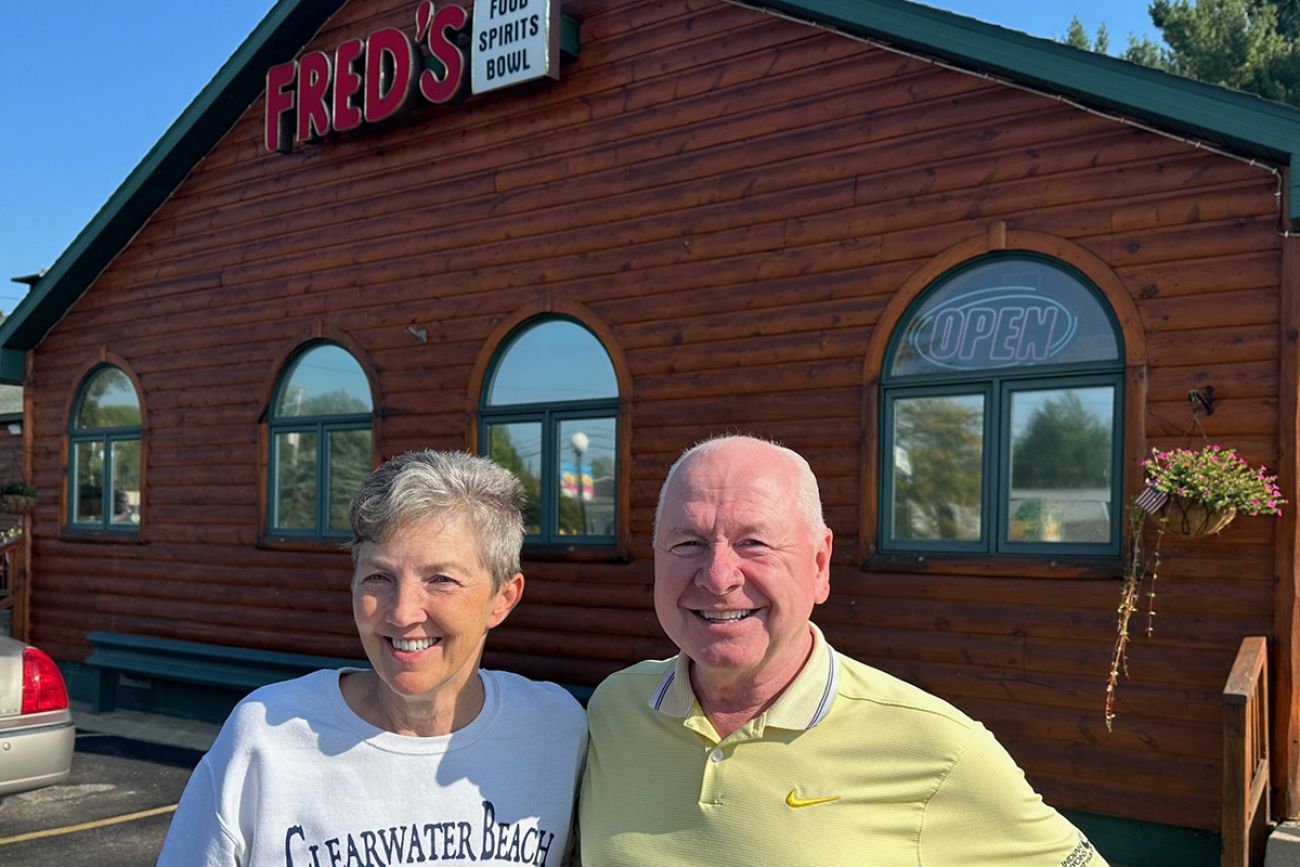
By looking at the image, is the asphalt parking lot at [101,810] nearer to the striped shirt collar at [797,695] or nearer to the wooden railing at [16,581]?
the wooden railing at [16,581]

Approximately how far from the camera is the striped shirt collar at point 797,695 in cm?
236

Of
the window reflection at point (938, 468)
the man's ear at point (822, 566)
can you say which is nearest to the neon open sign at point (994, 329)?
the window reflection at point (938, 468)

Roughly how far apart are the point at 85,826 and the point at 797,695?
6.73 m

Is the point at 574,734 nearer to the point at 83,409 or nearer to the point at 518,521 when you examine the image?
the point at 518,521

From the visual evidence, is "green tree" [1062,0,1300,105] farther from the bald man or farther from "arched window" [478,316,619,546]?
the bald man

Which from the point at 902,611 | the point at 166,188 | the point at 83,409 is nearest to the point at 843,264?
the point at 902,611

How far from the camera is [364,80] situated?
10000 mm

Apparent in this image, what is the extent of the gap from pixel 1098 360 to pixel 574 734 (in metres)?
4.76

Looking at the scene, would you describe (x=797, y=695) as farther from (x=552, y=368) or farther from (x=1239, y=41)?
(x=1239, y=41)

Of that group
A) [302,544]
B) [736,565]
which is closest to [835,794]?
[736,565]

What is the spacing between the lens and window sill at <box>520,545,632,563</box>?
8.30 m

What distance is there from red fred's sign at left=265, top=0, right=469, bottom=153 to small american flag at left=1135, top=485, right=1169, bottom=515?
20.0 feet

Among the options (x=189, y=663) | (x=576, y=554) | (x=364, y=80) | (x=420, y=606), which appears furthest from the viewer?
(x=189, y=663)

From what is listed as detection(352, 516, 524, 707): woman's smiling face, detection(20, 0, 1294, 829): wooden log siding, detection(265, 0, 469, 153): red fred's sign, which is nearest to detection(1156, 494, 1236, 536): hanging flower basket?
detection(20, 0, 1294, 829): wooden log siding
